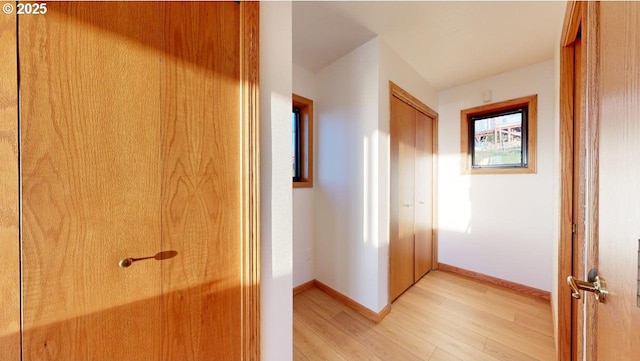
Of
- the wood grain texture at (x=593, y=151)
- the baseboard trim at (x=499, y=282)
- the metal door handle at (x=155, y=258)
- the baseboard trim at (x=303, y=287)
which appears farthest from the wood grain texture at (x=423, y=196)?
the metal door handle at (x=155, y=258)

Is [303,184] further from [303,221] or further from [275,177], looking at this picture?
[275,177]

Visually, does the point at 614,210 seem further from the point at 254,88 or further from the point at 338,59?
the point at 338,59

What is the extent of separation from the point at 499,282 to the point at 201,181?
124 inches

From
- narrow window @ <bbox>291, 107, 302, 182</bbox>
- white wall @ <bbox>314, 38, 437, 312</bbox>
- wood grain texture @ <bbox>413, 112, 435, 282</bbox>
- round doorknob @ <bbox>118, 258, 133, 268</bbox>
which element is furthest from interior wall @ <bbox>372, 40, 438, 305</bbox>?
round doorknob @ <bbox>118, 258, 133, 268</bbox>

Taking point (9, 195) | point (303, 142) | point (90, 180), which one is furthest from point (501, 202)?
point (9, 195)

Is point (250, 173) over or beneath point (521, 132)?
beneath

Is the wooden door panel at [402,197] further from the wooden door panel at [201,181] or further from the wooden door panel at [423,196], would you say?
the wooden door panel at [201,181]

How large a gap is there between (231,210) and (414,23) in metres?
1.89

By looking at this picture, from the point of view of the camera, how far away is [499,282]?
2.49m

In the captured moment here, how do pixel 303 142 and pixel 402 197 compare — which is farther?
pixel 303 142

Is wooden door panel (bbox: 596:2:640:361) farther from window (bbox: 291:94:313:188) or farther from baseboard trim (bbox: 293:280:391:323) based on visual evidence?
window (bbox: 291:94:313:188)

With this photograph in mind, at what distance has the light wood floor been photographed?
156 cm

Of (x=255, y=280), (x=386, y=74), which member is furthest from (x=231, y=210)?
(x=386, y=74)

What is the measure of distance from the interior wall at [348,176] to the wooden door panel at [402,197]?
29cm
